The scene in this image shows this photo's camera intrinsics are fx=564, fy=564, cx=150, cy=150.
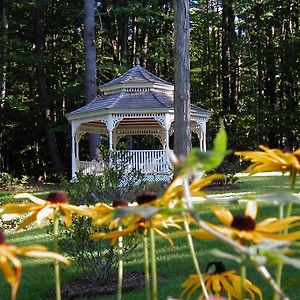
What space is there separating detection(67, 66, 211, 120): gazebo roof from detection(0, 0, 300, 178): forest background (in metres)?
3.40

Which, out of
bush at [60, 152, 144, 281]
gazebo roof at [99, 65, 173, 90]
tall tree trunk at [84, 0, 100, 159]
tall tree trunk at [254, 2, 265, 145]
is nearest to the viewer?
bush at [60, 152, 144, 281]

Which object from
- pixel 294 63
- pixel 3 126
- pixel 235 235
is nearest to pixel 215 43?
pixel 294 63

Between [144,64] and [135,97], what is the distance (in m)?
12.4

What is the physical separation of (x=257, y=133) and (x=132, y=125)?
26.2ft

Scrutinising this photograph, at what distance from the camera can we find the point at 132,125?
23375mm

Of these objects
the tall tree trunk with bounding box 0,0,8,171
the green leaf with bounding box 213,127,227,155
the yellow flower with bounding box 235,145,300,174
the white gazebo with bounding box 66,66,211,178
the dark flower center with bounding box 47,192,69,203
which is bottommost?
the dark flower center with bounding box 47,192,69,203

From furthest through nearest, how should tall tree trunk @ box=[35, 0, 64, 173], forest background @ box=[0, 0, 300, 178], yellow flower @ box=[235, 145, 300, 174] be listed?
forest background @ box=[0, 0, 300, 178] < tall tree trunk @ box=[35, 0, 64, 173] < yellow flower @ box=[235, 145, 300, 174]

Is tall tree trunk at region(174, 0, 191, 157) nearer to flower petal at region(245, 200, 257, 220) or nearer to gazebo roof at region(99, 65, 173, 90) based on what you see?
gazebo roof at region(99, 65, 173, 90)

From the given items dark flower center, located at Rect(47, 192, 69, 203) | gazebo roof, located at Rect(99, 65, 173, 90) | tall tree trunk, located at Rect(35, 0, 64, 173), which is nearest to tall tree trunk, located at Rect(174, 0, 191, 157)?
gazebo roof, located at Rect(99, 65, 173, 90)

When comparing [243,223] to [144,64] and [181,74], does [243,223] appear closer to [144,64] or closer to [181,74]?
[181,74]

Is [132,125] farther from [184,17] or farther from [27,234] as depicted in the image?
[27,234]

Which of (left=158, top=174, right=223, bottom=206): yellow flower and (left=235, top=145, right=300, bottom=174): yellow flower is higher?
(left=235, top=145, right=300, bottom=174): yellow flower

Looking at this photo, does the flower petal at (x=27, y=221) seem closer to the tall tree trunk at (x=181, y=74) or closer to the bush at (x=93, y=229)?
the bush at (x=93, y=229)

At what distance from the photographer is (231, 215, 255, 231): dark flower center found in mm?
956
